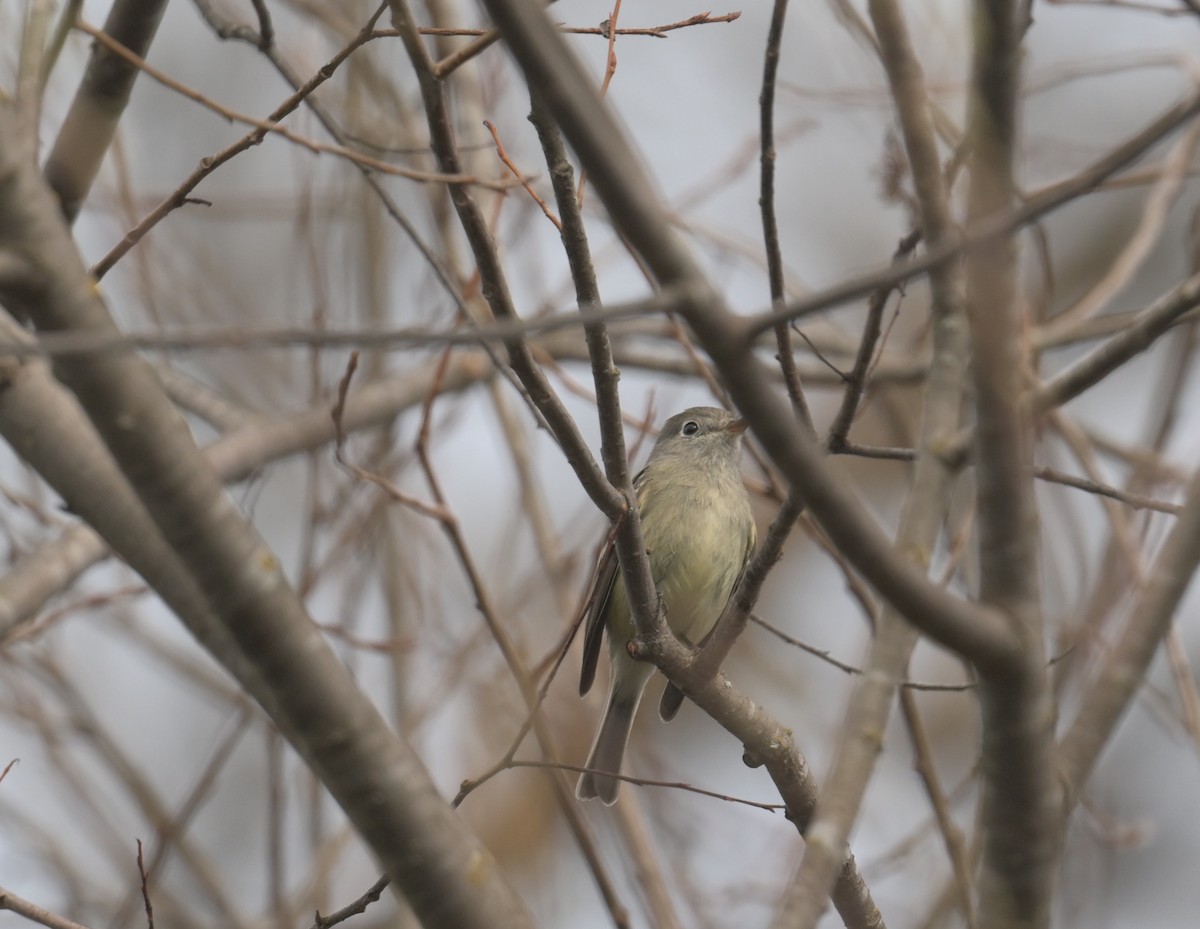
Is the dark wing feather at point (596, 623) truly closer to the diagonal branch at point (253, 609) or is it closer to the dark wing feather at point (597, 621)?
the dark wing feather at point (597, 621)

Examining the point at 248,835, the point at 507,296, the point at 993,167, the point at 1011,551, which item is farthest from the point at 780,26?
the point at 248,835

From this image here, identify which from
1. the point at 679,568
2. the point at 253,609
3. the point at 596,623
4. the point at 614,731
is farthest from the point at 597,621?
the point at 253,609

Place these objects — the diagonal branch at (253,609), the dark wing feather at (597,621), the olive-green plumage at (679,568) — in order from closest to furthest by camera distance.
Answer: the diagonal branch at (253,609)
the dark wing feather at (597,621)
the olive-green plumage at (679,568)

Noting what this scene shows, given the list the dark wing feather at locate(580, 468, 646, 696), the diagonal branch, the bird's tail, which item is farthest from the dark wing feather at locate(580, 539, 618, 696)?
the diagonal branch

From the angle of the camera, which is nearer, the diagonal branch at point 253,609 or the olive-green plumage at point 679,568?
the diagonal branch at point 253,609

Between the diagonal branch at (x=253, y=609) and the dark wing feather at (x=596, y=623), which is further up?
the dark wing feather at (x=596, y=623)

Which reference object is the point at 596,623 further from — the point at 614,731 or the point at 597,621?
the point at 614,731

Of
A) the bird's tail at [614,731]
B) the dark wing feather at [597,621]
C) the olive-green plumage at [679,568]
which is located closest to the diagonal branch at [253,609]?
the dark wing feather at [597,621]

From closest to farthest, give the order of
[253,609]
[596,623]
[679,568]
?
1. [253,609]
2. [596,623]
3. [679,568]

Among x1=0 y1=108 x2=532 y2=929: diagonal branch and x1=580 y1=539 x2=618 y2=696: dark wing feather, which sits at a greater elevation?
x1=580 y1=539 x2=618 y2=696: dark wing feather

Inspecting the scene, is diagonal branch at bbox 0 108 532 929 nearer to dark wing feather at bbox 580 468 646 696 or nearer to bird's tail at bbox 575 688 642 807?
dark wing feather at bbox 580 468 646 696

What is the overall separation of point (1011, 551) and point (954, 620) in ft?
0.54

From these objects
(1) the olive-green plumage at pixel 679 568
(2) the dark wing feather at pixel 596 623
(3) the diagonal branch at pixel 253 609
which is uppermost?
(1) the olive-green plumage at pixel 679 568

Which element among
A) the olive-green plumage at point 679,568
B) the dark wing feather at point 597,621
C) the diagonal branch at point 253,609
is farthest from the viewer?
the olive-green plumage at point 679,568
